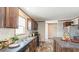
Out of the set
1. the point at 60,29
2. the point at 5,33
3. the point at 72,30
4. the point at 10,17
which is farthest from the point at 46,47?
the point at 10,17

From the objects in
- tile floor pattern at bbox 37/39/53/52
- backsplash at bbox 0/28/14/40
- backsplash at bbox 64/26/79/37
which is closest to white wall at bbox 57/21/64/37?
backsplash at bbox 64/26/79/37

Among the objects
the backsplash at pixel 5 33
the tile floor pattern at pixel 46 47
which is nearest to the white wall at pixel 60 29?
the tile floor pattern at pixel 46 47

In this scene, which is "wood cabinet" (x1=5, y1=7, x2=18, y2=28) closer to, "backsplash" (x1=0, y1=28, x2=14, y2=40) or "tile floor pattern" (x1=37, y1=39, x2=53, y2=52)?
"backsplash" (x1=0, y1=28, x2=14, y2=40)

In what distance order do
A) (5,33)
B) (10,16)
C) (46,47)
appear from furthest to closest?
(46,47)
(5,33)
(10,16)

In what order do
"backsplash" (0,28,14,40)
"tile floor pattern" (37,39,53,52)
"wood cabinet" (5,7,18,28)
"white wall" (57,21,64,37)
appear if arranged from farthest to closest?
"white wall" (57,21,64,37)
"tile floor pattern" (37,39,53,52)
"backsplash" (0,28,14,40)
"wood cabinet" (5,7,18,28)

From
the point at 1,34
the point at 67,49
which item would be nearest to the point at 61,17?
the point at 67,49

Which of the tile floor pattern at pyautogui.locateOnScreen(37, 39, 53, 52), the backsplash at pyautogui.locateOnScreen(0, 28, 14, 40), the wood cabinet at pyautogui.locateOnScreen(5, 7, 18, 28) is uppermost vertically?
the wood cabinet at pyautogui.locateOnScreen(5, 7, 18, 28)

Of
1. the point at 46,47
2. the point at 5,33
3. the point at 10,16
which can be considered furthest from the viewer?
the point at 46,47

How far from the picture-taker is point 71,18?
263cm

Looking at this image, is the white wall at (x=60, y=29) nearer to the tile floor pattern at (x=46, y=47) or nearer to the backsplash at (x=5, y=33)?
the tile floor pattern at (x=46, y=47)

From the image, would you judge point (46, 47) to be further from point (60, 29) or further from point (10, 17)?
point (10, 17)

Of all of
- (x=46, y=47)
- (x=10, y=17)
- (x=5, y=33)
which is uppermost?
(x=10, y=17)
